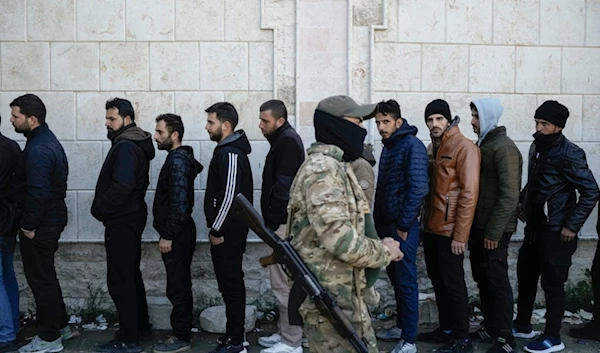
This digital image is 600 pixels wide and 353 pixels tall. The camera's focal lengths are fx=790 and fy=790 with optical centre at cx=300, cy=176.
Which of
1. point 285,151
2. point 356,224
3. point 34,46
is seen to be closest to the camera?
point 356,224

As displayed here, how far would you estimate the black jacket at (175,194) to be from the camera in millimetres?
6316

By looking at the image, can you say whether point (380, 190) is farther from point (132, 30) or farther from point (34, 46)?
point (34, 46)

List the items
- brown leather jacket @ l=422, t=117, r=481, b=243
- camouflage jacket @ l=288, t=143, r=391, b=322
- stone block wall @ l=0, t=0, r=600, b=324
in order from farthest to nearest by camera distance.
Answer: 1. stone block wall @ l=0, t=0, r=600, b=324
2. brown leather jacket @ l=422, t=117, r=481, b=243
3. camouflage jacket @ l=288, t=143, r=391, b=322

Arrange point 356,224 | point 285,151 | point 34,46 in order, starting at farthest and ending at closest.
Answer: point 34,46, point 285,151, point 356,224

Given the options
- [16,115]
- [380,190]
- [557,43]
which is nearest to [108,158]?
[16,115]

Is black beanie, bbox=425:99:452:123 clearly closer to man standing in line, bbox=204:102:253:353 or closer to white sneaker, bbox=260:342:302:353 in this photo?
man standing in line, bbox=204:102:253:353

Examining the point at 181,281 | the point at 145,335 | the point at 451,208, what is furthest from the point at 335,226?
the point at 145,335

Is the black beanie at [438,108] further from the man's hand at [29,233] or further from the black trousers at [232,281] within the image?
the man's hand at [29,233]

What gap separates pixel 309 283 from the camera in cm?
411

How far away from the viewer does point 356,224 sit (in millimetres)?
4176

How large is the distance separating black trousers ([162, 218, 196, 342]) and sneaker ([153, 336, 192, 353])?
4 centimetres

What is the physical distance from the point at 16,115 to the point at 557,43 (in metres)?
4.91

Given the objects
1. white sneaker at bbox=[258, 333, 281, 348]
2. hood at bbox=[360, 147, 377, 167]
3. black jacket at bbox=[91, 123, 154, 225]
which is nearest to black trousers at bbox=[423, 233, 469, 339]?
hood at bbox=[360, 147, 377, 167]

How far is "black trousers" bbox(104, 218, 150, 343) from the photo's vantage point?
251 inches
